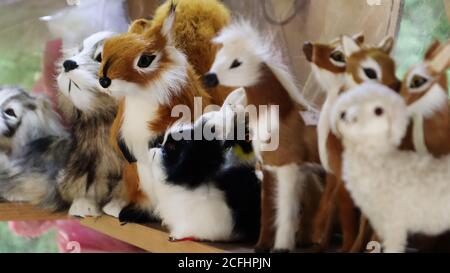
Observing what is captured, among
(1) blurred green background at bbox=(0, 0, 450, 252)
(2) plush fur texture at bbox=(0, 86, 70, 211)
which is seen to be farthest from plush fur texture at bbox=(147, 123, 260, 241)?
(1) blurred green background at bbox=(0, 0, 450, 252)

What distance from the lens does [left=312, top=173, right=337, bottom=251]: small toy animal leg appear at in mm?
800

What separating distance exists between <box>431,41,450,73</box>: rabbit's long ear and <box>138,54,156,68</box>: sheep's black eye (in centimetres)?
45

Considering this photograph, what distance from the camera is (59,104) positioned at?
1.19m

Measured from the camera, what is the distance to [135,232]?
1.05 metres

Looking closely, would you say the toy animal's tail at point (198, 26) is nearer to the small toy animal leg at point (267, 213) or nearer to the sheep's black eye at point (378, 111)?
the small toy animal leg at point (267, 213)

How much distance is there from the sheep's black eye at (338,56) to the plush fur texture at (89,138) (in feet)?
1.45

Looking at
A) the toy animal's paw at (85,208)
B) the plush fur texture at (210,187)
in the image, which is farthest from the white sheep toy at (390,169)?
the toy animal's paw at (85,208)

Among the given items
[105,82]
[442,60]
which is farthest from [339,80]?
[105,82]

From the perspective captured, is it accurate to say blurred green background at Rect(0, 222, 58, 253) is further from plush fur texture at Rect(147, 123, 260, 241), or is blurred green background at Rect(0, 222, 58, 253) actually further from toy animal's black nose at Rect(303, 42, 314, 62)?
toy animal's black nose at Rect(303, 42, 314, 62)

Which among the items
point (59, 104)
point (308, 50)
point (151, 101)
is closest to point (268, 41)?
point (308, 50)

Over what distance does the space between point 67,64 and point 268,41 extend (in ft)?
1.26

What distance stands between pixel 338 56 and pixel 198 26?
30 centimetres

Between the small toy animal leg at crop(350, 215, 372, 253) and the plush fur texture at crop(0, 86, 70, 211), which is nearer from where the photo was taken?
the small toy animal leg at crop(350, 215, 372, 253)

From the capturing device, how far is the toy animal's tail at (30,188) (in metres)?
1.18
